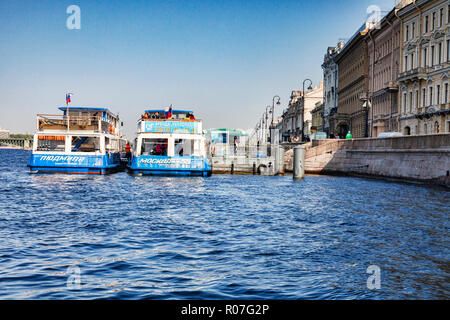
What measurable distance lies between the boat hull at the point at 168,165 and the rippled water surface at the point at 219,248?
46.9ft

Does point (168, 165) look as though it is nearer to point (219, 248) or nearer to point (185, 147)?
point (185, 147)

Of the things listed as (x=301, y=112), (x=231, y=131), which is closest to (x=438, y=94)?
(x=231, y=131)

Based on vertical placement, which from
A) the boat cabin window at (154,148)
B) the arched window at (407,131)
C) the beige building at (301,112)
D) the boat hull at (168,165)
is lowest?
the boat hull at (168,165)

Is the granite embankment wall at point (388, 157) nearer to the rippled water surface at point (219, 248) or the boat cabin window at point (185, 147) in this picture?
the rippled water surface at point (219, 248)

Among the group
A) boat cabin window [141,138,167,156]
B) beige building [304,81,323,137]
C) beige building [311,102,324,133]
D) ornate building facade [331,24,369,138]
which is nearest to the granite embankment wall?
boat cabin window [141,138,167,156]

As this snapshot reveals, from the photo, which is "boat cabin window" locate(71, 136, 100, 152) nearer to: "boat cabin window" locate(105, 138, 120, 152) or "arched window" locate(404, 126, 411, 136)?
"boat cabin window" locate(105, 138, 120, 152)

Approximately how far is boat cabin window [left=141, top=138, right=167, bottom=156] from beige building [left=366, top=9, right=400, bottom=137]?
992 inches

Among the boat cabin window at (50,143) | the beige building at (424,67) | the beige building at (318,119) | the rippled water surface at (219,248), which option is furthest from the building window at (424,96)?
the beige building at (318,119)

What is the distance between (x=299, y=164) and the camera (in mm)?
38656

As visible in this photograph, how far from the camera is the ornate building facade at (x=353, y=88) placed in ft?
230

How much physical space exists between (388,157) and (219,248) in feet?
95.2

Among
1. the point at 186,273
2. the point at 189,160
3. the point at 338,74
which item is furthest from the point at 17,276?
the point at 338,74

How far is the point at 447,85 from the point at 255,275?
135 ft
